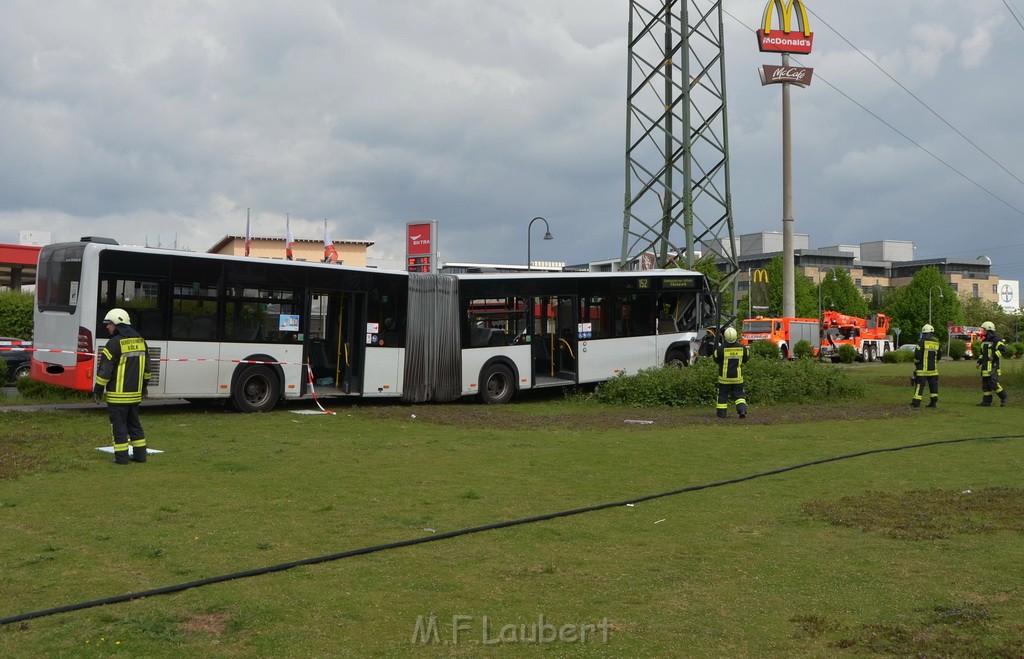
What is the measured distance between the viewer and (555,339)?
2302 cm

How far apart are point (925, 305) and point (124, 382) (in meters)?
88.9

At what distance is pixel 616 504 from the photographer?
9094 mm

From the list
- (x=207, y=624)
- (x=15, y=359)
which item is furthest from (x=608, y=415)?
(x=15, y=359)

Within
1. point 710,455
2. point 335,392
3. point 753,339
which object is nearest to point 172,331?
point 335,392

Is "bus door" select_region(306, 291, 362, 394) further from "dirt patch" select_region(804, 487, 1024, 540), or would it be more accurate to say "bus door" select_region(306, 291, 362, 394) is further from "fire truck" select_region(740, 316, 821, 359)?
"fire truck" select_region(740, 316, 821, 359)

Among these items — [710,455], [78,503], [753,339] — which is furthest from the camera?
[753,339]

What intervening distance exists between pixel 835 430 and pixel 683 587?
11.2 metres

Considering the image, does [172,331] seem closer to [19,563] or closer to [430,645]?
[19,563]

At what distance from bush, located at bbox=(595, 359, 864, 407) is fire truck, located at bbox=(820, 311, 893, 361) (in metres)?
35.7

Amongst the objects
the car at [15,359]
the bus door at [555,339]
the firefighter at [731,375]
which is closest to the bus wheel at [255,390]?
the bus door at [555,339]

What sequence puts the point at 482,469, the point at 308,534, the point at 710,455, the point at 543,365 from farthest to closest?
1. the point at 543,365
2. the point at 710,455
3. the point at 482,469
4. the point at 308,534

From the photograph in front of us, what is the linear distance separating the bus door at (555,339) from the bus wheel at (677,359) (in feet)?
9.52

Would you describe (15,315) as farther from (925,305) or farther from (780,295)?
(925,305)

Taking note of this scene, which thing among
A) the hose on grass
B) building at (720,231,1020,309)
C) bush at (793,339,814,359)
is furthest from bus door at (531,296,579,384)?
building at (720,231,1020,309)
